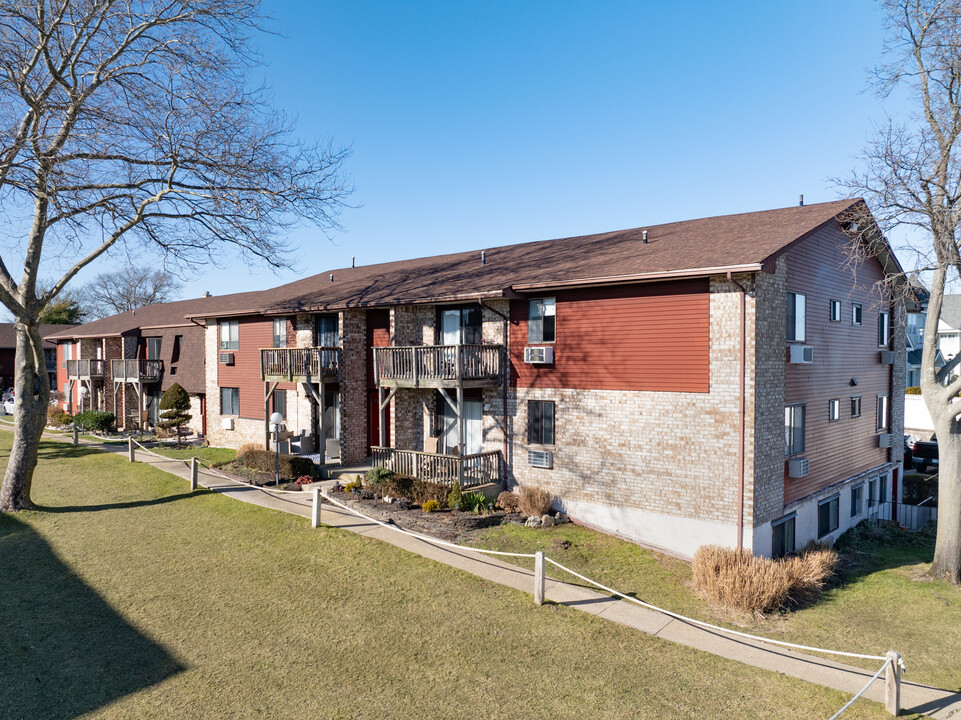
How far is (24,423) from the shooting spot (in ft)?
53.8

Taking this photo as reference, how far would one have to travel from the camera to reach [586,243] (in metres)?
20.6

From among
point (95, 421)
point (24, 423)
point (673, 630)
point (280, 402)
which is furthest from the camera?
point (95, 421)

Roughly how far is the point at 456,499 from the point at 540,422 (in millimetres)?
3230

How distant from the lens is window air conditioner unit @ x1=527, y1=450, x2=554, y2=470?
53.8 feet

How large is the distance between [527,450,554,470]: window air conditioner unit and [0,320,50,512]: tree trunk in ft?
45.4

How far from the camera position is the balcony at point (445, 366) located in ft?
55.6

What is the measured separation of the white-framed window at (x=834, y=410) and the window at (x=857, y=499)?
121 inches

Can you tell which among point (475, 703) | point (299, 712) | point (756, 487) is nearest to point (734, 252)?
point (756, 487)

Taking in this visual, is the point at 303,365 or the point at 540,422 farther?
the point at 303,365

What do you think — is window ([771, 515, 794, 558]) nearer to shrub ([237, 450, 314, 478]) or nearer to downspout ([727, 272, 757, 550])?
downspout ([727, 272, 757, 550])

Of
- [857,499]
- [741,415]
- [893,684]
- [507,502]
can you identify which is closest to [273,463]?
[507,502]

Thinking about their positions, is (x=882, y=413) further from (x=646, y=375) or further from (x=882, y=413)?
(x=646, y=375)

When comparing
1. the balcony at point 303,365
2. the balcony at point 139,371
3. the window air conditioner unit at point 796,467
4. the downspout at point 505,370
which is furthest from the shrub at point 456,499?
the balcony at point 139,371

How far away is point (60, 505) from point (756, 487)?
62.3 feet
